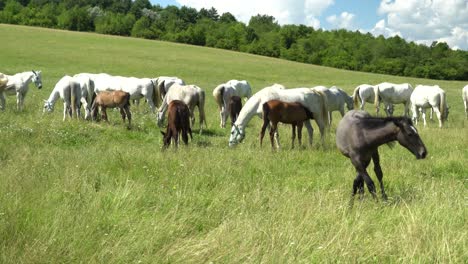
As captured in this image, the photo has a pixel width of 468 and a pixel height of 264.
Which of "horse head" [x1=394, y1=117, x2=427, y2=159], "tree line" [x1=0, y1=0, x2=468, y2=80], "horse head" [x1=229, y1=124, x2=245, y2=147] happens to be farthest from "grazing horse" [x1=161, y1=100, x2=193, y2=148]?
"tree line" [x1=0, y1=0, x2=468, y2=80]

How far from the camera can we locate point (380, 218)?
480cm

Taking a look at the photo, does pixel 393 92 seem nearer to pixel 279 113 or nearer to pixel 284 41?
pixel 279 113

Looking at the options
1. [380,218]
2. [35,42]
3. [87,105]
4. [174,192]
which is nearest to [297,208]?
[380,218]

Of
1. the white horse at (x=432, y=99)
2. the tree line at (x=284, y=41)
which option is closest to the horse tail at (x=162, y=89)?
the white horse at (x=432, y=99)

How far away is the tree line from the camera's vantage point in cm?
7094

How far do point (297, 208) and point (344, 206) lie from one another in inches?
23.6

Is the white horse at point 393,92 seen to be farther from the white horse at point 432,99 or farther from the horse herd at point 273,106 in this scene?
the white horse at point 432,99

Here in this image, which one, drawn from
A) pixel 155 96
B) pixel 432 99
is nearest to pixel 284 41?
pixel 432 99

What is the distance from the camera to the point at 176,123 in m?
10.3

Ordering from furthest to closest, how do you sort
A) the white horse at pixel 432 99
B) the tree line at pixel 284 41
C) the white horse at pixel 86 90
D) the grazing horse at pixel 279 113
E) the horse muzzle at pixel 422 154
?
1. the tree line at pixel 284 41
2. the white horse at pixel 432 99
3. the white horse at pixel 86 90
4. the grazing horse at pixel 279 113
5. the horse muzzle at pixel 422 154

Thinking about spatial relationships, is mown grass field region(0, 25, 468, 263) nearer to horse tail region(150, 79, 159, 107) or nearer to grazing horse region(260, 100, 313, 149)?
grazing horse region(260, 100, 313, 149)

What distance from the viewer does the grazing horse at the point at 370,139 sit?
5.52 meters

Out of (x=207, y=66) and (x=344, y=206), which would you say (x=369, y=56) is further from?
(x=344, y=206)

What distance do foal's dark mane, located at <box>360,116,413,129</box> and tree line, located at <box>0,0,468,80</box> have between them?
68.1m
